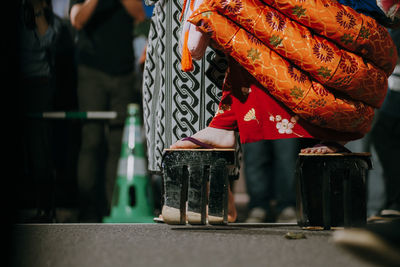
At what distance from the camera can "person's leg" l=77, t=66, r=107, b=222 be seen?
2.14 m

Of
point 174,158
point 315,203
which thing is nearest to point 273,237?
point 315,203

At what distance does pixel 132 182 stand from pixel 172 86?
0.86 m

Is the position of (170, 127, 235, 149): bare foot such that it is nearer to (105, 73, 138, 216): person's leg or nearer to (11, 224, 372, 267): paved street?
(11, 224, 372, 267): paved street

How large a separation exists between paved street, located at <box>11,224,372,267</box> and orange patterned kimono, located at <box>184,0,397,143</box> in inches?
12.8

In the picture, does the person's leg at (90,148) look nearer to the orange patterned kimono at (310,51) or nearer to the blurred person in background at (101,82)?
the blurred person in background at (101,82)

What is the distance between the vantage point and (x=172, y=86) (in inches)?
61.2

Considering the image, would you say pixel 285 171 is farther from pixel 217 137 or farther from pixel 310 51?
A: pixel 310 51

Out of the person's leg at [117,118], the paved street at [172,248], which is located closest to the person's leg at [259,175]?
the person's leg at [117,118]

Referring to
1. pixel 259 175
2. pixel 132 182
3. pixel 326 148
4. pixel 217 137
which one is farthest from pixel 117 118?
pixel 326 148

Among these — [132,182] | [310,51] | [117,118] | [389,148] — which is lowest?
[132,182]

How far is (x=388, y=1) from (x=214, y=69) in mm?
520

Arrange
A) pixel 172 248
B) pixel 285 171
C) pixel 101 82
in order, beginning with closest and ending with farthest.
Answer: pixel 172 248 → pixel 285 171 → pixel 101 82

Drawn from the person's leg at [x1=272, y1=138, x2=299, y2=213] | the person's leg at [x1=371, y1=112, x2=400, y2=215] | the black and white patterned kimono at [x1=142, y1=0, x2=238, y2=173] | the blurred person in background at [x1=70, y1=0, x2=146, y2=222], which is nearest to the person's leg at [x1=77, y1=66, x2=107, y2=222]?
the blurred person in background at [x1=70, y1=0, x2=146, y2=222]

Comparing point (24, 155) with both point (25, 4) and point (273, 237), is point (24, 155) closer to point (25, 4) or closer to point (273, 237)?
point (25, 4)
